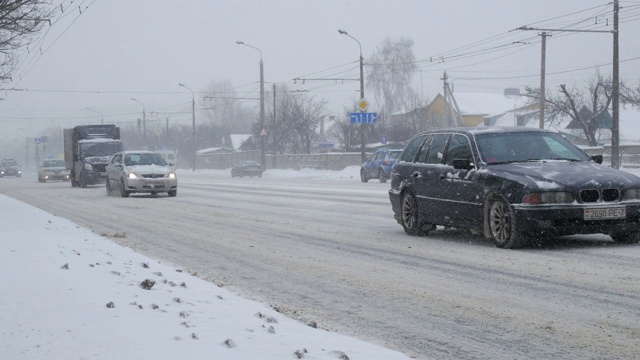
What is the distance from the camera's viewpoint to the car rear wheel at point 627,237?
36.9 feet

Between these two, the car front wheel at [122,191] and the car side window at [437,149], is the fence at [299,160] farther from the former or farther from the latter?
the car side window at [437,149]

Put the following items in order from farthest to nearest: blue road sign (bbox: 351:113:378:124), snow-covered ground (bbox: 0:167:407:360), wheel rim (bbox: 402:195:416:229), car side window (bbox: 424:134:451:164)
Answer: blue road sign (bbox: 351:113:378:124) < wheel rim (bbox: 402:195:416:229) < car side window (bbox: 424:134:451:164) < snow-covered ground (bbox: 0:167:407:360)

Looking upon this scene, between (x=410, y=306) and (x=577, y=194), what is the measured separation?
3.95m

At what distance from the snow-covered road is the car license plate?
1.33ft

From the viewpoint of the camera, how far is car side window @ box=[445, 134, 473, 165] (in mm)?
12453

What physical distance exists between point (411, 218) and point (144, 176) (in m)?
16.6

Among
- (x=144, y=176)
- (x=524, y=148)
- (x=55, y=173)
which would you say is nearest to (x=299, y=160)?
(x=55, y=173)

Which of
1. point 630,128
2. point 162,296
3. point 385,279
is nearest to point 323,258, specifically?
point 385,279

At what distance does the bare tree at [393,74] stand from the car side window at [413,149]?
288 ft

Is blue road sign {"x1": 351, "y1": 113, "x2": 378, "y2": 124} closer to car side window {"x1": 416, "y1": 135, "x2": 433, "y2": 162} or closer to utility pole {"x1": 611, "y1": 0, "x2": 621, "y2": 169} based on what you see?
utility pole {"x1": 611, "y1": 0, "x2": 621, "y2": 169}

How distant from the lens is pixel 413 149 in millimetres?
14195

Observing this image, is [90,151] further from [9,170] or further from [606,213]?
[9,170]

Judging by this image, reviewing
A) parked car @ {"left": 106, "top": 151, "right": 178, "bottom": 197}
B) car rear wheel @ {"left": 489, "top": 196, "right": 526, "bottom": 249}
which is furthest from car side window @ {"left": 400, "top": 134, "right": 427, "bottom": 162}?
parked car @ {"left": 106, "top": 151, "right": 178, "bottom": 197}

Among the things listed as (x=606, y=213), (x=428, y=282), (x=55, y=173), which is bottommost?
(x=55, y=173)
